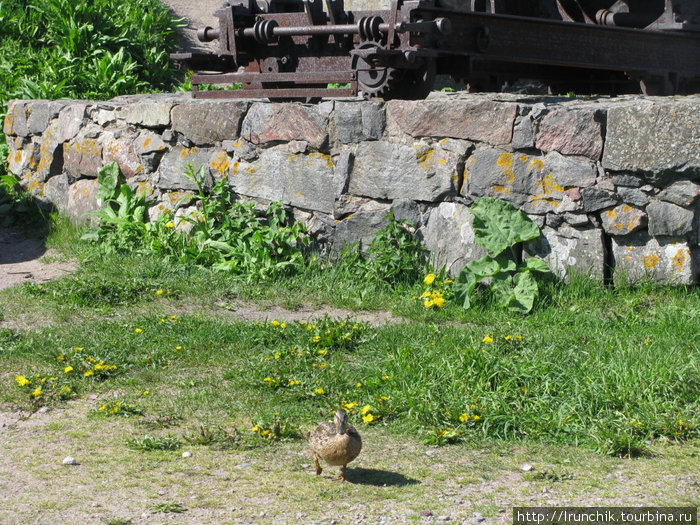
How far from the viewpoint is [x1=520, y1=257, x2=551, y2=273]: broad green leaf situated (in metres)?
5.72

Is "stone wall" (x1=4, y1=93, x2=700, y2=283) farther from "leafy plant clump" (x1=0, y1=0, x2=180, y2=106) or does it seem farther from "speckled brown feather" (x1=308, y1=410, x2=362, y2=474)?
"leafy plant clump" (x1=0, y1=0, x2=180, y2=106)

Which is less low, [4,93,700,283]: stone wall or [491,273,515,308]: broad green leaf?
[4,93,700,283]: stone wall

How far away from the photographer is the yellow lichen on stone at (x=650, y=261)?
560 centimetres

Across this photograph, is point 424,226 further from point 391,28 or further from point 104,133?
point 104,133

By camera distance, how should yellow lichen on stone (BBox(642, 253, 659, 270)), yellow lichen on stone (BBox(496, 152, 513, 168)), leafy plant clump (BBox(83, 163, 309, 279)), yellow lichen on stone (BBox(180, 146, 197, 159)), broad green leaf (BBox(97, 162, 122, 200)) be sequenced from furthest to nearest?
1. broad green leaf (BBox(97, 162, 122, 200))
2. yellow lichen on stone (BBox(180, 146, 197, 159))
3. leafy plant clump (BBox(83, 163, 309, 279))
4. yellow lichen on stone (BBox(496, 152, 513, 168))
5. yellow lichen on stone (BBox(642, 253, 659, 270))

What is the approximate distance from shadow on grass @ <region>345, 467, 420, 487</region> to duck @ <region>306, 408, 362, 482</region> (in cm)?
15

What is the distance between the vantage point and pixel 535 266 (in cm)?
573

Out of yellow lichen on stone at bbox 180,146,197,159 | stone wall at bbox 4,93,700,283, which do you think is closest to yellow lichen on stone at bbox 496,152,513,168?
stone wall at bbox 4,93,700,283

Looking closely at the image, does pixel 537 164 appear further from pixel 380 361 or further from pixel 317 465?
pixel 317 465

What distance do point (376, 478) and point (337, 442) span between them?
12.8 inches

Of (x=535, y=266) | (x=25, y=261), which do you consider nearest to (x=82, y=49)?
(x=25, y=261)

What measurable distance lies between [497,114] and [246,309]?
224cm

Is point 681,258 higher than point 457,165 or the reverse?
the reverse

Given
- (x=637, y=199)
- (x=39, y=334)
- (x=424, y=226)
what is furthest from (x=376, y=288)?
(x=39, y=334)
